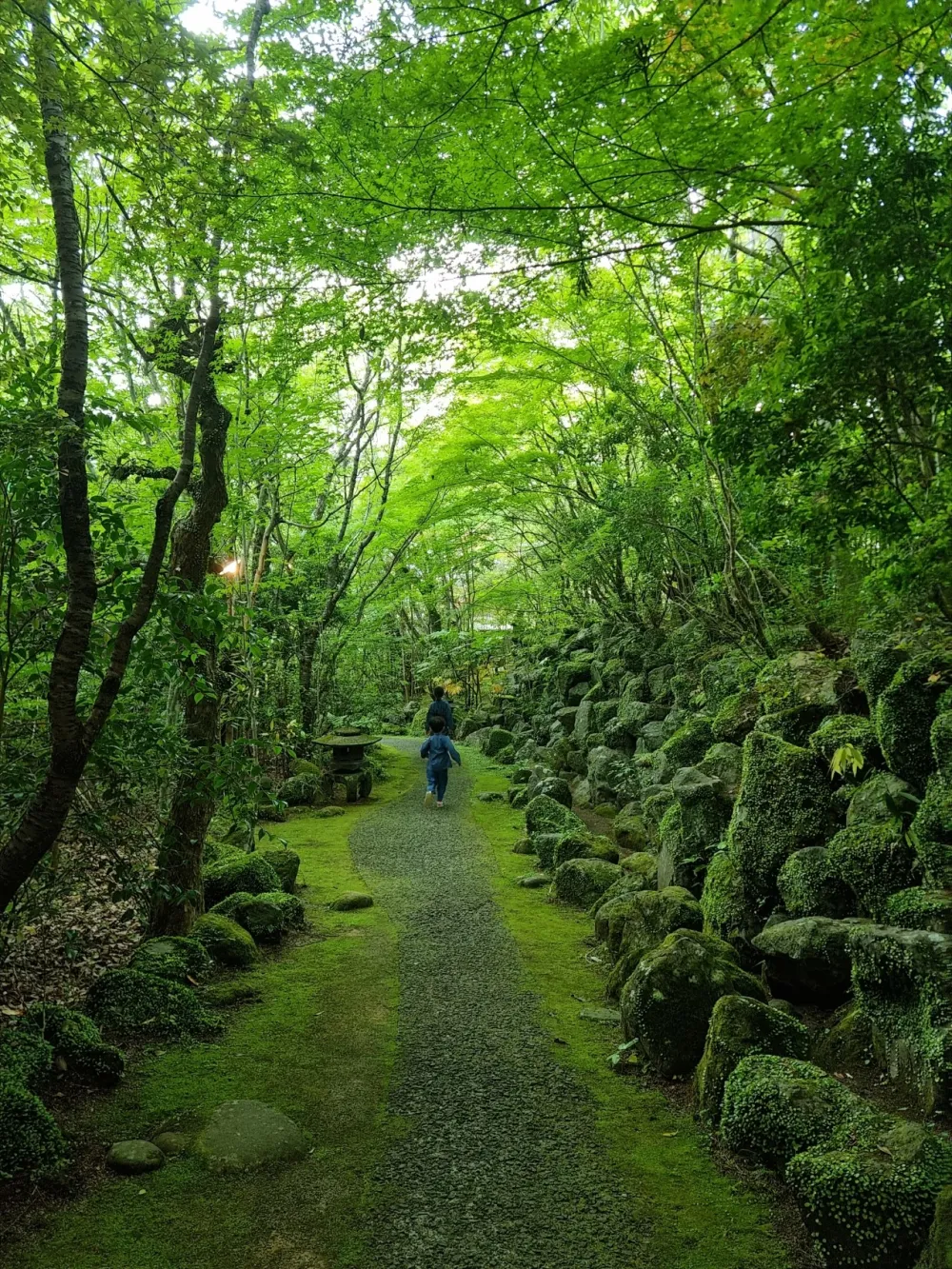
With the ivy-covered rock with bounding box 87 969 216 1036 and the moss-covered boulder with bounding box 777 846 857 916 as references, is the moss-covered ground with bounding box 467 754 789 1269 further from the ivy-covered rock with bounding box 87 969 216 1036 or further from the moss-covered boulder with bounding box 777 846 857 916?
the ivy-covered rock with bounding box 87 969 216 1036

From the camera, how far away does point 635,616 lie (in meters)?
14.1

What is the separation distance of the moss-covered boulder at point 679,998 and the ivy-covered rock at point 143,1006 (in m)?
2.77

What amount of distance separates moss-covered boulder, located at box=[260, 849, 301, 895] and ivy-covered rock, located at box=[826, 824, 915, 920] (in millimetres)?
5270

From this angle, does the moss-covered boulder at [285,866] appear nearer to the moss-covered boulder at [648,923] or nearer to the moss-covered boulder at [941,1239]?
the moss-covered boulder at [648,923]

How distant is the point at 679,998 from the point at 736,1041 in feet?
1.63

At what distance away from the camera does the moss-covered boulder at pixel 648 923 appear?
17.4ft

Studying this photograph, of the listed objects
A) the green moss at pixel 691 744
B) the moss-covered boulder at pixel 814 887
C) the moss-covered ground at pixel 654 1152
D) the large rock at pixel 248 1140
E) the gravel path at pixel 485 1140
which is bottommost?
the moss-covered ground at pixel 654 1152

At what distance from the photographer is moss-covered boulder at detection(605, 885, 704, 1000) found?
5.29 meters

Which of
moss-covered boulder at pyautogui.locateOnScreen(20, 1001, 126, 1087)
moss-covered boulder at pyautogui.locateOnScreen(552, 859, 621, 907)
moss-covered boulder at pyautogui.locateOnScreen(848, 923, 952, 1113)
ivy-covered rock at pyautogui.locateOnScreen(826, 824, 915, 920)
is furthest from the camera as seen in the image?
moss-covered boulder at pyautogui.locateOnScreen(552, 859, 621, 907)

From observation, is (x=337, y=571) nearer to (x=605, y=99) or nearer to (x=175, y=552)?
(x=175, y=552)

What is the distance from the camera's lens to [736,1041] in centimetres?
377

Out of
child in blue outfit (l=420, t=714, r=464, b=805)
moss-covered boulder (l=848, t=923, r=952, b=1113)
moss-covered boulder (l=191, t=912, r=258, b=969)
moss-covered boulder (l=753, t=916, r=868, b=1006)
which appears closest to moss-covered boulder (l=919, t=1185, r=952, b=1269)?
moss-covered boulder (l=848, t=923, r=952, b=1113)

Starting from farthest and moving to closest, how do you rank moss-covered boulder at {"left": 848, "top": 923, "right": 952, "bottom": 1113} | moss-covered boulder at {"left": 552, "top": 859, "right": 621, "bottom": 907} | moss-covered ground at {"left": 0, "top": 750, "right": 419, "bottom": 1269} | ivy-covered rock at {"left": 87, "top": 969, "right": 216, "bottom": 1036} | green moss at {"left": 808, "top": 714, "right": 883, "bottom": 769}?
moss-covered boulder at {"left": 552, "top": 859, "right": 621, "bottom": 907} → green moss at {"left": 808, "top": 714, "right": 883, "bottom": 769} → ivy-covered rock at {"left": 87, "top": 969, "right": 216, "bottom": 1036} → moss-covered boulder at {"left": 848, "top": 923, "right": 952, "bottom": 1113} → moss-covered ground at {"left": 0, "top": 750, "right": 419, "bottom": 1269}

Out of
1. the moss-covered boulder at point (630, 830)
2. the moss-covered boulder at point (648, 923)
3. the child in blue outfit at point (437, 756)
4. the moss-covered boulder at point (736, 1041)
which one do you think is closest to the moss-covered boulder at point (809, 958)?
the moss-covered boulder at point (736, 1041)
